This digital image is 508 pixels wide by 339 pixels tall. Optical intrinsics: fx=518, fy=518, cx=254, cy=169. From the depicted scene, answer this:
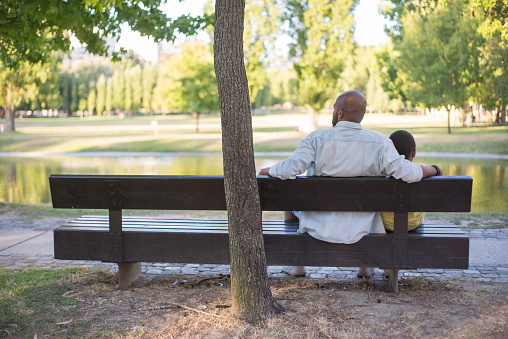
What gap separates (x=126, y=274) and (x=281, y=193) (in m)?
1.54

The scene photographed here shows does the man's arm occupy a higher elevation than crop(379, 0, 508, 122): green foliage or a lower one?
lower

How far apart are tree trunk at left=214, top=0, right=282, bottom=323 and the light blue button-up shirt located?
522 mm

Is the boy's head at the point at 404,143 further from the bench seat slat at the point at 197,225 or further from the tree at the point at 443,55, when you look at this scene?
the tree at the point at 443,55

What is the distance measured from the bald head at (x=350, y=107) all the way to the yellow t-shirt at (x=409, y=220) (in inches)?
31.4

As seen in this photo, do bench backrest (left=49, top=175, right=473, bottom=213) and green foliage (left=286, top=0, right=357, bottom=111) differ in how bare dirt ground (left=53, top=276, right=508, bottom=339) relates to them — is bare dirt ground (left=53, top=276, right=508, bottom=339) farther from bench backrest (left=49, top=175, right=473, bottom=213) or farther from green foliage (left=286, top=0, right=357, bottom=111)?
green foliage (left=286, top=0, right=357, bottom=111)

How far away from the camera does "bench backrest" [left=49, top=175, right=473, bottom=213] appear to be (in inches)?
151

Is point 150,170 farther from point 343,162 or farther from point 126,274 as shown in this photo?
point 343,162

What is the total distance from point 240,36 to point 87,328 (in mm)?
2214

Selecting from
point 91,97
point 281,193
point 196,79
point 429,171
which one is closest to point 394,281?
point 429,171

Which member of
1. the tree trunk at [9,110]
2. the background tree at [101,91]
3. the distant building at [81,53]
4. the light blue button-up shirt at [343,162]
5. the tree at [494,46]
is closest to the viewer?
the light blue button-up shirt at [343,162]

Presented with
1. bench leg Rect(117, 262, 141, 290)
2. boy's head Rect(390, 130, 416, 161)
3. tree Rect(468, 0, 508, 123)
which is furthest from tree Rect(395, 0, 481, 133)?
bench leg Rect(117, 262, 141, 290)

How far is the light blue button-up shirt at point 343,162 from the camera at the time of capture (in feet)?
12.9

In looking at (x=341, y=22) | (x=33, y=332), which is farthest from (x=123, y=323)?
(x=341, y=22)

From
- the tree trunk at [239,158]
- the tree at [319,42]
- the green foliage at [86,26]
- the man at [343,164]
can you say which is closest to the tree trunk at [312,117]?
the tree at [319,42]
